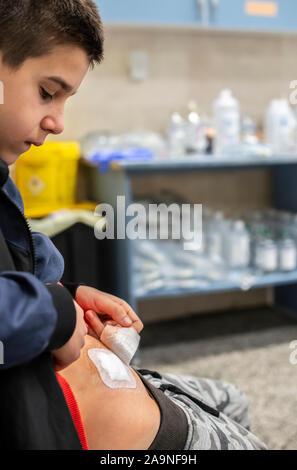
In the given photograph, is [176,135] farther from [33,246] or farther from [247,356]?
[33,246]

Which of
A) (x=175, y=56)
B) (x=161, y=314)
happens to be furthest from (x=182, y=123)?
(x=161, y=314)

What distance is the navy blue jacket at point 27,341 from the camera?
1.68 ft

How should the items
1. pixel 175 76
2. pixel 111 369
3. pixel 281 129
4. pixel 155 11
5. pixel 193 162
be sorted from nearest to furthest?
pixel 111 369, pixel 193 162, pixel 155 11, pixel 281 129, pixel 175 76

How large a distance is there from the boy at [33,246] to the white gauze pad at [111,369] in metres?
0.13

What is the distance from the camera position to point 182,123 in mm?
2240

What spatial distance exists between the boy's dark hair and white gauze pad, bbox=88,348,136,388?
1.37 feet

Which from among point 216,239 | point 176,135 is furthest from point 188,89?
point 216,239

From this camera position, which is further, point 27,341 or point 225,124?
point 225,124

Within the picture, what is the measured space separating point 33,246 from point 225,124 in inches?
65.9

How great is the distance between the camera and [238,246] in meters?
2.13

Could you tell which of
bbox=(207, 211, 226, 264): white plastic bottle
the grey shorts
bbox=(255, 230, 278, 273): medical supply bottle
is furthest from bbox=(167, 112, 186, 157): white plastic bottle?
the grey shorts

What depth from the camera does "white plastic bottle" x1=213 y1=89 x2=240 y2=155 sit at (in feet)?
7.05

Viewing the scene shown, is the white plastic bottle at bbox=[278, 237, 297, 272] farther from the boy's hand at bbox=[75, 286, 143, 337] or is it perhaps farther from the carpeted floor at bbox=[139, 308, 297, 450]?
the boy's hand at bbox=[75, 286, 143, 337]
